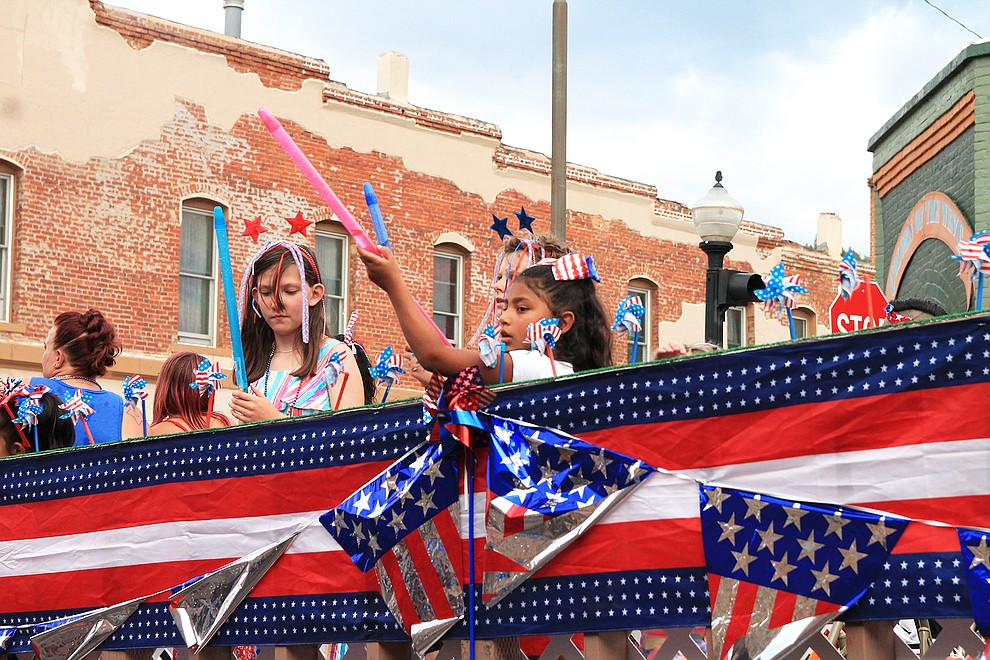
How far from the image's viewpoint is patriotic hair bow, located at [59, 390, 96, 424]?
576cm

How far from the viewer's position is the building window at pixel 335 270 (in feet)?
63.9

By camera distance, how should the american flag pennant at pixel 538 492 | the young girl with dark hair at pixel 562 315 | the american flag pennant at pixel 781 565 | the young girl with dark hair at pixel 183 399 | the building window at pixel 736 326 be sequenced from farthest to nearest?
the building window at pixel 736 326, the young girl with dark hair at pixel 183 399, the young girl with dark hair at pixel 562 315, the american flag pennant at pixel 538 492, the american flag pennant at pixel 781 565

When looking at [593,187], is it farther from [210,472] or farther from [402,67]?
[210,472]

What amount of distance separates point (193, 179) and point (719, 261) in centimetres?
873

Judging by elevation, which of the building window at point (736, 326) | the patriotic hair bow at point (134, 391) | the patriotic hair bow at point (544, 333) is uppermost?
the building window at point (736, 326)

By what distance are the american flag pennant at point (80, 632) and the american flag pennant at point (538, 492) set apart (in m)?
1.53

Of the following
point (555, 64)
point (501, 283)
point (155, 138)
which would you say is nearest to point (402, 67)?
point (155, 138)

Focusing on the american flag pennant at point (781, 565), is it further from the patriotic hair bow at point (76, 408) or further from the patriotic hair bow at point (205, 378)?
the patriotic hair bow at point (76, 408)

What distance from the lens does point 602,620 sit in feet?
11.7

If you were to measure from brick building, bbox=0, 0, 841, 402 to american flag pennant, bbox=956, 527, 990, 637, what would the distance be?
14.2 m

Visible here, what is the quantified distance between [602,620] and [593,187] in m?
19.2

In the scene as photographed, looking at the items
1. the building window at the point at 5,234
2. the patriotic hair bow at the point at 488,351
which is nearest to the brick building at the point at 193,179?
the building window at the point at 5,234

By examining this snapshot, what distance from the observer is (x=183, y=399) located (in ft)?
17.8

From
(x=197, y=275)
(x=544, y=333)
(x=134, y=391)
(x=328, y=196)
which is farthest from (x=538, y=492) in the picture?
(x=197, y=275)
